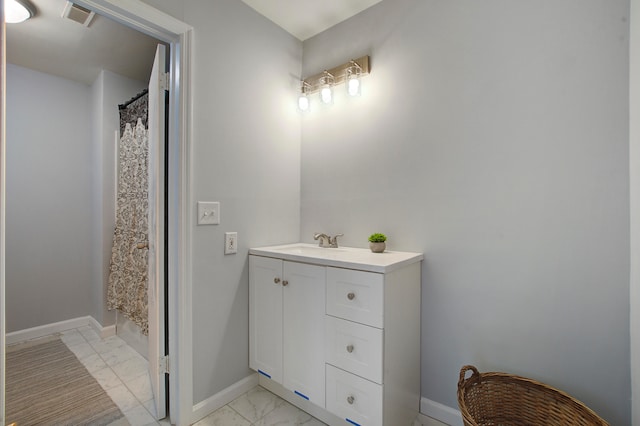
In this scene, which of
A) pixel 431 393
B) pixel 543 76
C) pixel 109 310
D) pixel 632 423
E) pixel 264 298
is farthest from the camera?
pixel 109 310

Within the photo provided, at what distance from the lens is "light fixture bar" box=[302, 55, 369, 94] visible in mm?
1850

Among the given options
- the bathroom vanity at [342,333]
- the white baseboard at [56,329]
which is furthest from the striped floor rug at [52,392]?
the bathroom vanity at [342,333]

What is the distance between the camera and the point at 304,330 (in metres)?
1.53

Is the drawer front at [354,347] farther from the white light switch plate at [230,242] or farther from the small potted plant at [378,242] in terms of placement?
the white light switch plate at [230,242]

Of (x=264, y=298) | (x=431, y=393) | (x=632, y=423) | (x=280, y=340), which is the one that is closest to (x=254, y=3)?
(x=264, y=298)

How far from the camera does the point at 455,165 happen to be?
153cm

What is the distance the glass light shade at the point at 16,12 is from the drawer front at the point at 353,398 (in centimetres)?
267

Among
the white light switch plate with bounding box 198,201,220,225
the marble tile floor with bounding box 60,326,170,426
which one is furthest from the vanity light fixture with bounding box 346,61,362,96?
the marble tile floor with bounding box 60,326,170,426

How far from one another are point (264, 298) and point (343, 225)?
67 cm

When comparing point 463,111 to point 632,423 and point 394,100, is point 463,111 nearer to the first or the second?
point 394,100

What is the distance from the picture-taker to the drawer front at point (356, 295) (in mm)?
1263

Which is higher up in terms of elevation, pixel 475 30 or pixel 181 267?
pixel 475 30

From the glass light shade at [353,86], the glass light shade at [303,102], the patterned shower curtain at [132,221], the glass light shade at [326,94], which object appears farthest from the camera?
the patterned shower curtain at [132,221]

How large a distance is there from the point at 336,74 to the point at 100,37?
5.58 feet
